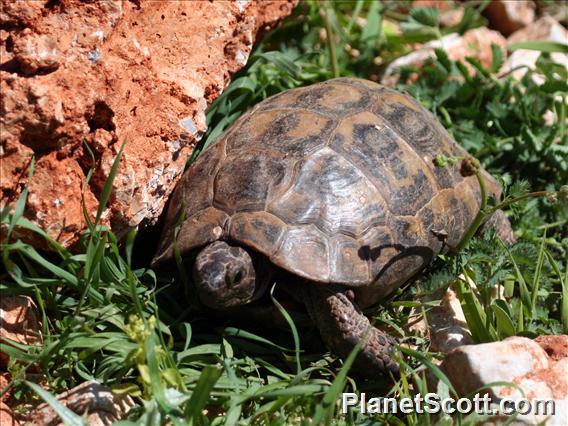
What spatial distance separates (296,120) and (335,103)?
277 mm

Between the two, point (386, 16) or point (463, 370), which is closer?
point (463, 370)

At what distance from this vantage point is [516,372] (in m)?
3.27

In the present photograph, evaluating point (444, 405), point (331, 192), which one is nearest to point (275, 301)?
point (331, 192)

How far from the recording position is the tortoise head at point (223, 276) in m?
3.53

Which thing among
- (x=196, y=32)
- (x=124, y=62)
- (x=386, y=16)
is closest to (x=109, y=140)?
(x=124, y=62)

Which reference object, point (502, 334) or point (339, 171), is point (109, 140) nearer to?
point (339, 171)

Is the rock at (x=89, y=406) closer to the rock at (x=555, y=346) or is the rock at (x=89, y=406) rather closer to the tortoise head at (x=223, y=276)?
the tortoise head at (x=223, y=276)

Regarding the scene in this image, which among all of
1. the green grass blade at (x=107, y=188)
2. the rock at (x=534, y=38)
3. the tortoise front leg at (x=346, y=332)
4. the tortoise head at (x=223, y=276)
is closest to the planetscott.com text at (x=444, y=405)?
the tortoise front leg at (x=346, y=332)

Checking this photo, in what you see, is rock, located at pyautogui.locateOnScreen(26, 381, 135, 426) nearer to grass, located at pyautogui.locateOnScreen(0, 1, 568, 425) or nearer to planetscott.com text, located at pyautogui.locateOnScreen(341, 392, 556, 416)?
grass, located at pyautogui.locateOnScreen(0, 1, 568, 425)

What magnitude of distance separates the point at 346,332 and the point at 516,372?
31.8 inches

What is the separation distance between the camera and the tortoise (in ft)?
11.9

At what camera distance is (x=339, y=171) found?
12.6 feet

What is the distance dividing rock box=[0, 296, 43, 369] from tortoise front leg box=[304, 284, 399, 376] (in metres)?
1.32

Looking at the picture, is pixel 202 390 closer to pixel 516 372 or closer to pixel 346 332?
pixel 346 332
